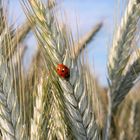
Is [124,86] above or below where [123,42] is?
below

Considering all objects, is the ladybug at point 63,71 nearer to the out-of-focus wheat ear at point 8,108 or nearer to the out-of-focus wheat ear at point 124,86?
the out-of-focus wheat ear at point 8,108

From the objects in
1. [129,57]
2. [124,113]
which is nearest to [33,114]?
[129,57]

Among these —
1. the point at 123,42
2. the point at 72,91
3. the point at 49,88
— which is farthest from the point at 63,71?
the point at 123,42

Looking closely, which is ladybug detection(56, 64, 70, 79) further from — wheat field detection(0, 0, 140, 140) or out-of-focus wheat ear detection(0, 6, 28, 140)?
out-of-focus wheat ear detection(0, 6, 28, 140)

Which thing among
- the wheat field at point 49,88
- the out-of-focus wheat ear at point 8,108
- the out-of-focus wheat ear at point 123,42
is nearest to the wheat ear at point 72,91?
the wheat field at point 49,88

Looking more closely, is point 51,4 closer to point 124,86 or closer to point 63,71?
point 63,71

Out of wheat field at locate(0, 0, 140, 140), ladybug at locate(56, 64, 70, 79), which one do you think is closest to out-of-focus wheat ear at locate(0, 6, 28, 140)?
wheat field at locate(0, 0, 140, 140)
